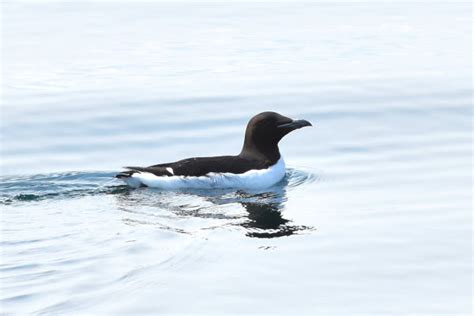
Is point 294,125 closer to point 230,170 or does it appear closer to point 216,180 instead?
point 230,170

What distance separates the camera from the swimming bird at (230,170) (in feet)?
Answer: 44.2

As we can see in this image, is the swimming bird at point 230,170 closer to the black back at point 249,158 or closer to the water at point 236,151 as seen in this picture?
the black back at point 249,158

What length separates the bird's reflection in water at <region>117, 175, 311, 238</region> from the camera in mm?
11352

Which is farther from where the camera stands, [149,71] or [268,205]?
[149,71]

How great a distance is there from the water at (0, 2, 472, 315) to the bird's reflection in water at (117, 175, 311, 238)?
37 mm

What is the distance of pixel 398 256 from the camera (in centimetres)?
1006

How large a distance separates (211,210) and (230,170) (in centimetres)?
145

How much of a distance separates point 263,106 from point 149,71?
11.7 feet

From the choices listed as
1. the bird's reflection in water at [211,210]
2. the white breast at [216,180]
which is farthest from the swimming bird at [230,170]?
the bird's reflection in water at [211,210]

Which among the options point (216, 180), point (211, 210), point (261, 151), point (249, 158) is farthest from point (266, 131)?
point (211, 210)

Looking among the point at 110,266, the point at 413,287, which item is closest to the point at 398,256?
the point at 413,287

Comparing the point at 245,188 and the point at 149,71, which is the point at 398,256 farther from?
the point at 149,71

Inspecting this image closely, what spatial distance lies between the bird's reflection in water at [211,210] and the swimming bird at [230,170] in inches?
4.9

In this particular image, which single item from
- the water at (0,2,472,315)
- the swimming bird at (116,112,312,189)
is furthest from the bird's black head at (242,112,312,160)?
the water at (0,2,472,315)
